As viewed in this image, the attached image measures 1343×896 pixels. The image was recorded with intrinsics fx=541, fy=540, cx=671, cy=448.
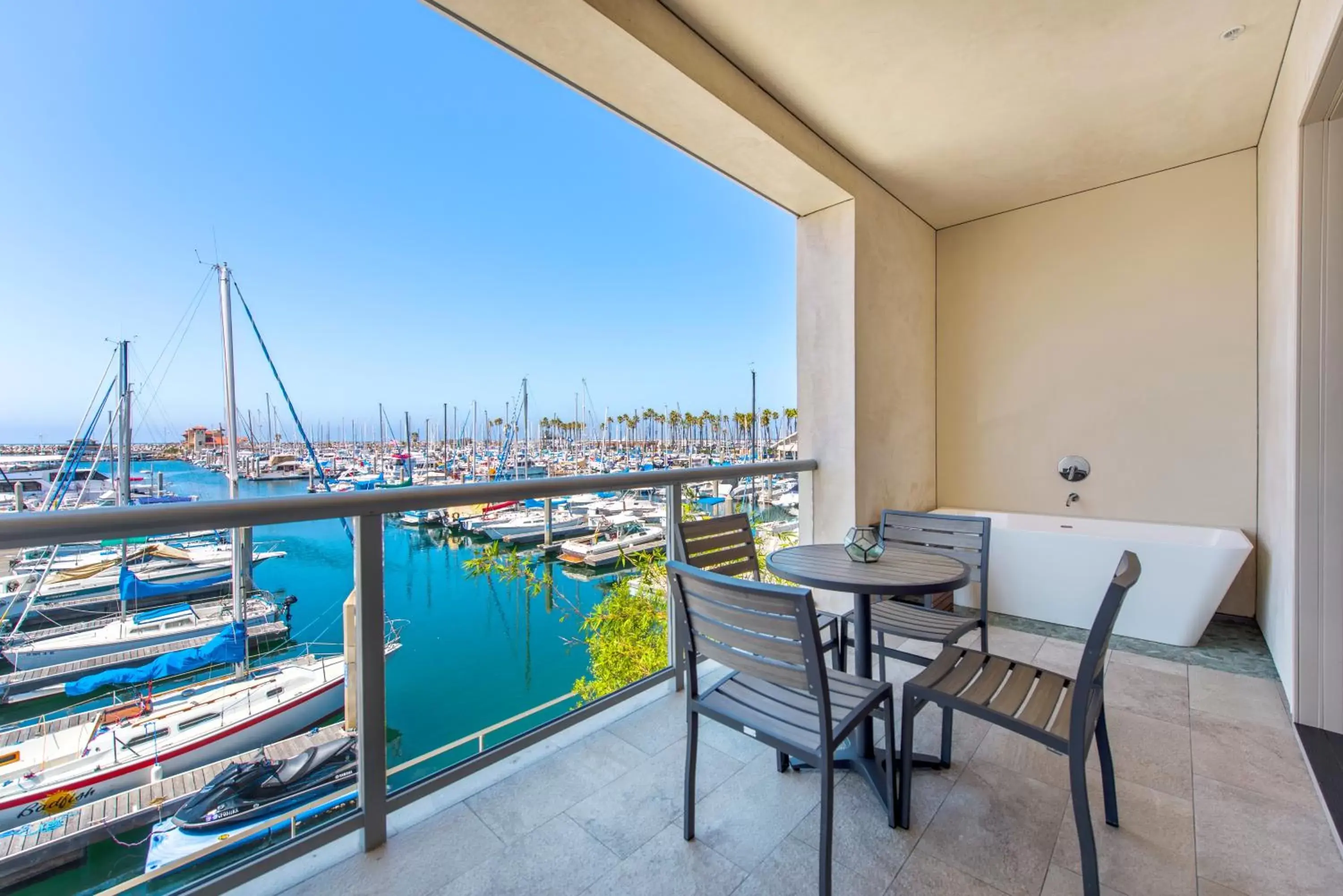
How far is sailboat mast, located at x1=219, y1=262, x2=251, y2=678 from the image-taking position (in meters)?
1.40

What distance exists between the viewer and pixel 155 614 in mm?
1278

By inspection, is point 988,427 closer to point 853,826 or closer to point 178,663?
point 853,826

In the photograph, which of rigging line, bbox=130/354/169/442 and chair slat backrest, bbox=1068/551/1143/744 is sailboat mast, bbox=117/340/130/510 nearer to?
rigging line, bbox=130/354/169/442

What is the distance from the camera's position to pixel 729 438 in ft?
15.5

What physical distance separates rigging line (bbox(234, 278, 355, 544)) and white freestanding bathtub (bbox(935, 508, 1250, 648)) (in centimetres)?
353

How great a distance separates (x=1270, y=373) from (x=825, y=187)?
2740 millimetres

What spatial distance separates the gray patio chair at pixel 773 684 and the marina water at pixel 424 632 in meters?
0.84

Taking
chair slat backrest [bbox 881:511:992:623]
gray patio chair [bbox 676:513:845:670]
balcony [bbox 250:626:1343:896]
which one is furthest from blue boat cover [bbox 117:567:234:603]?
chair slat backrest [bbox 881:511:992:623]

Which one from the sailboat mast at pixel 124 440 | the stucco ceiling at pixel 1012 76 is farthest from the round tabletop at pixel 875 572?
the stucco ceiling at pixel 1012 76

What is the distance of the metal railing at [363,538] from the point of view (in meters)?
1.18

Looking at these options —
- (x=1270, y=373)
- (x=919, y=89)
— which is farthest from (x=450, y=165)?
(x=1270, y=373)

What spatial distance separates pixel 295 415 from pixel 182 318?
A: 4.57 feet

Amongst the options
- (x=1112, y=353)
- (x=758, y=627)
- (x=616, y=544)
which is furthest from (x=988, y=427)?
(x=758, y=627)

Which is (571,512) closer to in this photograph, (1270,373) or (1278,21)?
(1278,21)
